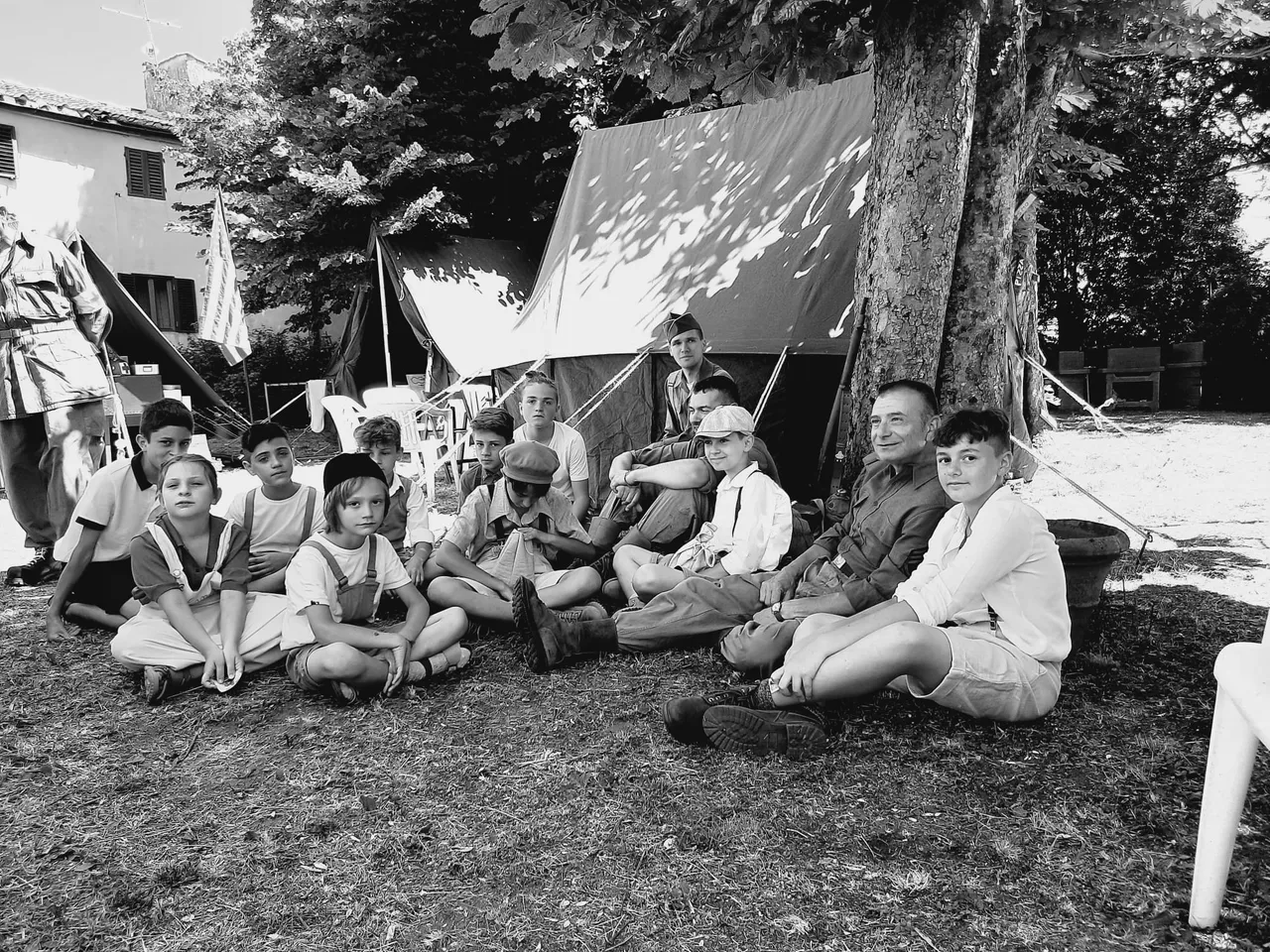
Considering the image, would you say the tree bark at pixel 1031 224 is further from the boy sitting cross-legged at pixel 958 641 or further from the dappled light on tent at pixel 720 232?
the boy sitting cross-legged at pixel 958 641

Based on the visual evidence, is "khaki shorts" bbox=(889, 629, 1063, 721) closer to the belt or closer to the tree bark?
the tree bark

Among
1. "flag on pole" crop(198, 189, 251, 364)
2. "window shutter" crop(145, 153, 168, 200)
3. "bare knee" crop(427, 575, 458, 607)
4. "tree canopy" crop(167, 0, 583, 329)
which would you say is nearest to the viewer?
"bare knee" crop(427, 575, 458, 607)

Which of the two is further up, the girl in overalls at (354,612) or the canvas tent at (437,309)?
the canvas tent at (437,309)

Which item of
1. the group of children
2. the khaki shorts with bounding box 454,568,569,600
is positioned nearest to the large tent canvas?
the group of children

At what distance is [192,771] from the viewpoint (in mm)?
2684

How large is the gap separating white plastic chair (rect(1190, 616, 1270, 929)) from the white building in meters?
18.9

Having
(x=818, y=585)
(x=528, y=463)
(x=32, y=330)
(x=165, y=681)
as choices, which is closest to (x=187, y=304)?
(x=32, y=330)

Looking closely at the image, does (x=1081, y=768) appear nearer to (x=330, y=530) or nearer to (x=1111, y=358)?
(x=330, y=530)

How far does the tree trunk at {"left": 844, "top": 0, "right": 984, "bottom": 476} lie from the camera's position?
3.93 meters

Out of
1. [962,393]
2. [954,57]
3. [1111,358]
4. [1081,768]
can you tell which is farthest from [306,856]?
[1111,358]

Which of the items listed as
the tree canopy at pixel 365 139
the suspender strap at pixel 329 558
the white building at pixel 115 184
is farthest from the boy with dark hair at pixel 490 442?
the white building at pixel 115 184

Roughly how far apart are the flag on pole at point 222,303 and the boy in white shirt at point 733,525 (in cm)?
718

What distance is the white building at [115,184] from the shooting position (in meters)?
17.5

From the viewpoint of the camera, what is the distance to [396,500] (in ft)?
13.2
